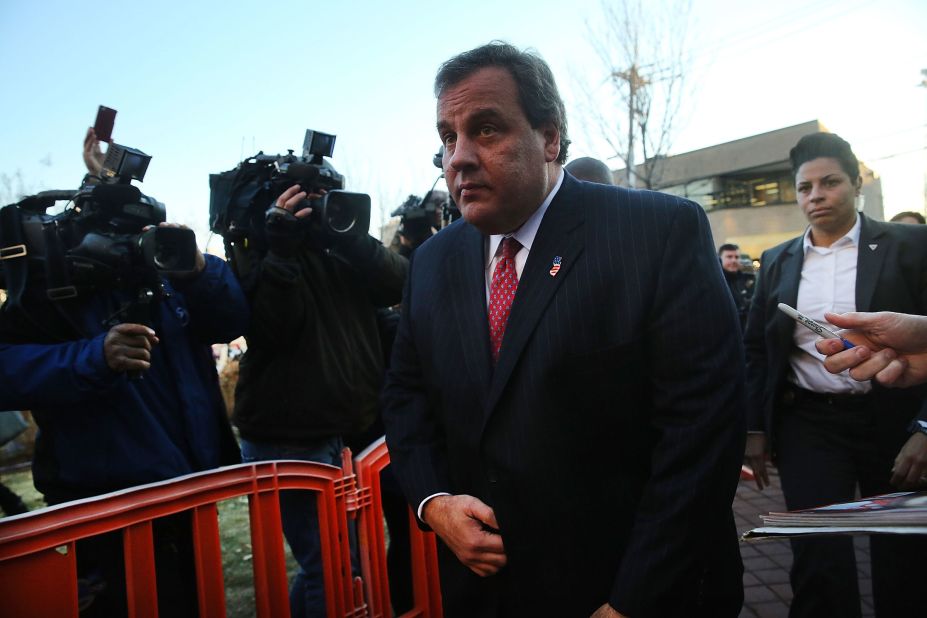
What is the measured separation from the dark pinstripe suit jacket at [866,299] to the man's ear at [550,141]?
4.95 feet

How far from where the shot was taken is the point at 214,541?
1.99 meters

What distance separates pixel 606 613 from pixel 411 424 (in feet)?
2.51

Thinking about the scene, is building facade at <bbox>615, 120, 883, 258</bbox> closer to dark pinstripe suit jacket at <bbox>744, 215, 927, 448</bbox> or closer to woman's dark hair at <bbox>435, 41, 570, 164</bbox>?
dark pinstripe suit jacket at <bbox>744, 215, 927, 448</bbox>

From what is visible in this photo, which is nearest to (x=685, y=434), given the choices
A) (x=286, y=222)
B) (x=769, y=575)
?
(x=286, y=222)

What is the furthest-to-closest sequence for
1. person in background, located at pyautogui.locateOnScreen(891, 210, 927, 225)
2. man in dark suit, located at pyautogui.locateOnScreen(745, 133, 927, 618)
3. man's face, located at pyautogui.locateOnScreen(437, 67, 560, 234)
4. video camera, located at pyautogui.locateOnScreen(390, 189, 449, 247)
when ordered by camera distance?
person in background, located at pyautogui.locateOnScreen(891, 210, 927, 225), video camera, located at pyautogui.locateOnScreen(390, 189, 449, 247), man in dark suit, located at pyautogui.locateOnScreen(745, 133, 927, 618), man's face, located at pyautogui.locateOnScreen(437, 67, 560, 234)

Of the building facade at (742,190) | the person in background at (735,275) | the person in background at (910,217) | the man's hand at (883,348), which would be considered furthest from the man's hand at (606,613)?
the building facade at (742,190)

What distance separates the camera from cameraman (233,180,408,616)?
2619 mm

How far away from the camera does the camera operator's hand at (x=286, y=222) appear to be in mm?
2654

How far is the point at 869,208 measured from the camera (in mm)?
35875

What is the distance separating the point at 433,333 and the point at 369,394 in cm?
124

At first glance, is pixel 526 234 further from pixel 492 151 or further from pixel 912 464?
pixel 912 464

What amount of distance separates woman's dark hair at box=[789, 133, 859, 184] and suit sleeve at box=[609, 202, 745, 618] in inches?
66.7

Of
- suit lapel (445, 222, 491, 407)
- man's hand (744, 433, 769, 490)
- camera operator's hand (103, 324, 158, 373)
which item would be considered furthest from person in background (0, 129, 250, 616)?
man's hand (744, 433, 769, 490)

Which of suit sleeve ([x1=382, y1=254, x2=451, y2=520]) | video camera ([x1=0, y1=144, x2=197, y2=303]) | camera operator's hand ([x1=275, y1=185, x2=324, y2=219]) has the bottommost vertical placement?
suit sleeve ([x1=382, y1=254, x2=451, y2=520])
